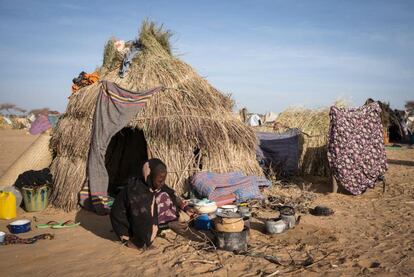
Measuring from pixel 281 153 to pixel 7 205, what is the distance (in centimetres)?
617

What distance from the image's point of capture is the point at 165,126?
260 inches

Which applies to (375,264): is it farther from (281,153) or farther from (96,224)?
(281,153)

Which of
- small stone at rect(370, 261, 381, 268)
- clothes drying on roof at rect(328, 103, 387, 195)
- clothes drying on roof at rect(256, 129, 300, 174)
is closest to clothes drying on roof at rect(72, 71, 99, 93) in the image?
clothes drying on roof at rect(256, 129, 300, 174)

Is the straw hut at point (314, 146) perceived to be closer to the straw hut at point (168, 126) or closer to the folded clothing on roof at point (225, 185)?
the straw hut at point (168, 126)

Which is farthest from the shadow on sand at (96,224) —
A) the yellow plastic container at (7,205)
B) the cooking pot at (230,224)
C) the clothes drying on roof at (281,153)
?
the clothes drying on roof at (281,153)

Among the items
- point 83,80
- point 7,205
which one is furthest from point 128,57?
point 7,205

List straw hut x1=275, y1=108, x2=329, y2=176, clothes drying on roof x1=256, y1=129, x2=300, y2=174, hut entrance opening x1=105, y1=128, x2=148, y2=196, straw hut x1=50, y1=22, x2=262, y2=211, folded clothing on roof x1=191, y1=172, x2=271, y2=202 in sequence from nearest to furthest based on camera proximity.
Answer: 1. folded clothing on roof x1=191, y1=172, x2=271, y2=202
2. straw hut x1=50, y1=22, x2=262, y2=211
3. hut entrance opening x1=105, y1=128, x2=148, y2=196
4. clothes drying on roof x1=256, y1=129, x2=300, y2=174
5. straw hut x1=275, y1=108, x2=329, y2=176

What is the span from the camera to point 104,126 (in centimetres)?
645

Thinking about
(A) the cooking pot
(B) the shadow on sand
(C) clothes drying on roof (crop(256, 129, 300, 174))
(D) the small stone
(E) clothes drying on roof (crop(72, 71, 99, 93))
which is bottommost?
(B) the shadow on sand

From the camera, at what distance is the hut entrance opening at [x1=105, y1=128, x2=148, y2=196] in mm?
8922

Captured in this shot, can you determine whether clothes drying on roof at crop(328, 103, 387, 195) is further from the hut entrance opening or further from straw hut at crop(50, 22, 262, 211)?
the hut entrance opening

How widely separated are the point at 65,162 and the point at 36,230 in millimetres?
1738

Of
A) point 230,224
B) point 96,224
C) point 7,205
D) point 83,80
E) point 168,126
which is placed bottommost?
point 96,224

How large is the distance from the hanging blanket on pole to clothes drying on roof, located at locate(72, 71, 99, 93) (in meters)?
0.96
